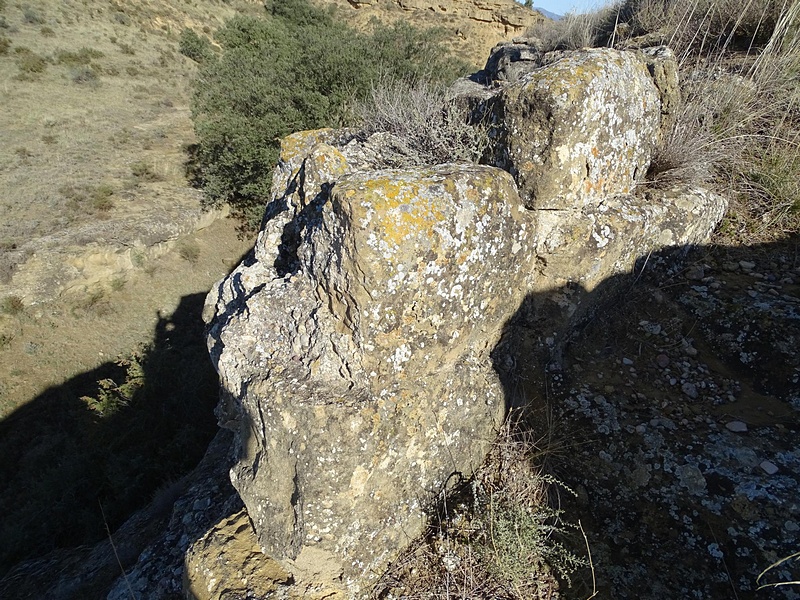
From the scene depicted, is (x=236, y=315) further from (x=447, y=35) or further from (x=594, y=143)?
(x=447, y=35)

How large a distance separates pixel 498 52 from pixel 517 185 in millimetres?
7432

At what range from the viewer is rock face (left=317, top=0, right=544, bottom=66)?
2680 centimetres

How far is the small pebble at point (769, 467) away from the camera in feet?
7.32

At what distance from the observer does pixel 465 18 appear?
27875mm

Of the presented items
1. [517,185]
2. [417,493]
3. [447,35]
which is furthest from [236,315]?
[447,35]

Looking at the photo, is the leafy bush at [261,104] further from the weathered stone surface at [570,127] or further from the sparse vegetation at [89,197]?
the weathered stone surface at [570,127]

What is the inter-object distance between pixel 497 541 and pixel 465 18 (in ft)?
107

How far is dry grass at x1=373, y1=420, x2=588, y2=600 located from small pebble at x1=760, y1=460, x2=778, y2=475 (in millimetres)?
1032

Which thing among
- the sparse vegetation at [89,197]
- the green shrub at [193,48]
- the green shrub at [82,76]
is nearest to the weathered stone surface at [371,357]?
the sparse vegetation at [89,197]

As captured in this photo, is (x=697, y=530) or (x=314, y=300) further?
(x=314, y=300)

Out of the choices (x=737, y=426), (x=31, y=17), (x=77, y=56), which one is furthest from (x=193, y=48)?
(x=737, y=426)

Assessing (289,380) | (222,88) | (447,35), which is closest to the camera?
(289,380)

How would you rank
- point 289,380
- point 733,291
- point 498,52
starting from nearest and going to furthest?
point 289,380
point 733,291
point 498,52

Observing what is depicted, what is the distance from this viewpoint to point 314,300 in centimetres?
246
